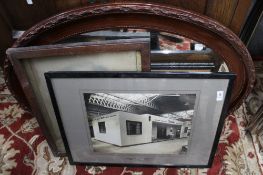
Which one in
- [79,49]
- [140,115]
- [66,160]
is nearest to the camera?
[79,49]

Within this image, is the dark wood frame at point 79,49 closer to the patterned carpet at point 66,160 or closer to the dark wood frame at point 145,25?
the dark wood frame at point 145,25

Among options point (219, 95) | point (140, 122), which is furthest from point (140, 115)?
point (219, 95)

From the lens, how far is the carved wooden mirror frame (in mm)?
688

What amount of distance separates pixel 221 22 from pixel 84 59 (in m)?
0.32

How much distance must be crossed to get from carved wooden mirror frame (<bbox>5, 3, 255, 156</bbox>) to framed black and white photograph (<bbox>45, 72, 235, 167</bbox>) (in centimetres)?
11

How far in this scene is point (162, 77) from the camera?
0.68 m

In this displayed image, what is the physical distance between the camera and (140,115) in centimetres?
77

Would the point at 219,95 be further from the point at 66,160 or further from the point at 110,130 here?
the point at 66,160

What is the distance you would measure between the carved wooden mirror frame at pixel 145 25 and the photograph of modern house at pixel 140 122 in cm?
14

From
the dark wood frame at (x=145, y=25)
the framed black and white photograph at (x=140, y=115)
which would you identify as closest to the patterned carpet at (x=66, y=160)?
the framed black and white photograph at (x=140, y=115)

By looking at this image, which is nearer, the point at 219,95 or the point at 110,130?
the point at 219,95

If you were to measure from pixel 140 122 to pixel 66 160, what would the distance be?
27 centimetres

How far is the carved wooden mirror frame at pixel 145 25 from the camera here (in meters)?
0.69

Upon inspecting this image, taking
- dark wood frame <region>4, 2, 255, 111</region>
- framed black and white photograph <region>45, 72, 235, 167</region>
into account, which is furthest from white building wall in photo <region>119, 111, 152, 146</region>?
dark wood frame <region>4, 2, 255, 111</region>
